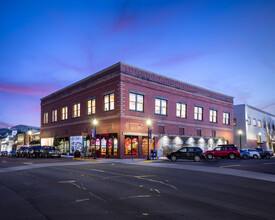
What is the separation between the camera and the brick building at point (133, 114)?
108ft

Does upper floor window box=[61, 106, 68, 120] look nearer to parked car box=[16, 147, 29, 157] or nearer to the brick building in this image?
the brick building

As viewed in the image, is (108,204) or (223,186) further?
(223,186)

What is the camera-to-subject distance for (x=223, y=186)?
11078 millimetres

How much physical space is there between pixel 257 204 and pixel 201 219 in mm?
2743

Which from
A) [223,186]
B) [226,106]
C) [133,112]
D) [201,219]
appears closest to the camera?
[201,219]

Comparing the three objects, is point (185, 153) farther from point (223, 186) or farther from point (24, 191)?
point (24, 191)

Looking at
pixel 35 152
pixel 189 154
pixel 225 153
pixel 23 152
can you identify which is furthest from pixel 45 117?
pixel 225 153

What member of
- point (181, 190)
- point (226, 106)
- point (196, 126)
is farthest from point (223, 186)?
point (226, 106)

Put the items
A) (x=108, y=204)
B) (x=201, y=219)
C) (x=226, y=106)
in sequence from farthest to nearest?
(x=226, y=106), (x=108, y=204), (x=201, y=219)

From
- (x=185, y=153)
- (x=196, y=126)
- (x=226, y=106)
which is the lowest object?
(x=185, y=153)

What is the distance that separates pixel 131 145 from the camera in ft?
108

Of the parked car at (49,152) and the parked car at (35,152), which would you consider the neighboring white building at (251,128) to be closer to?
the parked car at (49,152)

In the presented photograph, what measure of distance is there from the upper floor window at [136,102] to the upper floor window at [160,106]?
10.3 ft

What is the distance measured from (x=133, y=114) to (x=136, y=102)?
1815 millimetres
